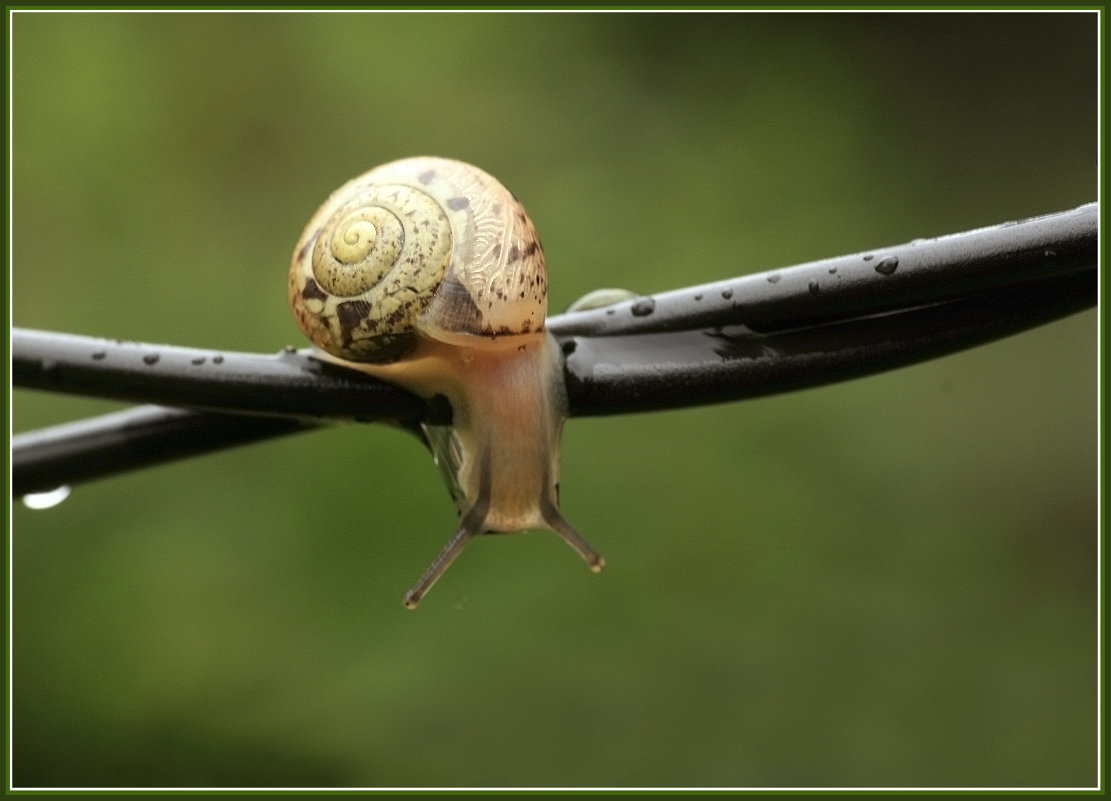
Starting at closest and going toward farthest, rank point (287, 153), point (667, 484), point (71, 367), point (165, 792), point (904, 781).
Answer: point (71, 367)
point (165, 792)
point (904, 781)
point (667, 484)
point (287, 153)

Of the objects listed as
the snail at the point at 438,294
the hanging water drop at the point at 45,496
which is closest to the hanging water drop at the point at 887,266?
the snail at the point at 438,294

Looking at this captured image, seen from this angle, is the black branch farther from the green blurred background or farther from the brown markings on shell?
the green blurred background

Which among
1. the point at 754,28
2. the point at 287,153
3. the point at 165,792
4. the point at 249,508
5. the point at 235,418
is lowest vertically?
the point at 165,792

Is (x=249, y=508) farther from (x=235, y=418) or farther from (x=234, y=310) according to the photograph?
(x=235, y=418)

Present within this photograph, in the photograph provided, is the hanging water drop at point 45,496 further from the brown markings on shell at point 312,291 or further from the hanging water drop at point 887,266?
the hanging water drop at point 887,266

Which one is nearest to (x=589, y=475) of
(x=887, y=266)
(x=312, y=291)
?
(x=312, y=291)

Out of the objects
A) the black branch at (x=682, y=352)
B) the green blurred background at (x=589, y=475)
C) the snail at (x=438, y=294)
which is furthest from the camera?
the green blurred background at (x=589, y=475)

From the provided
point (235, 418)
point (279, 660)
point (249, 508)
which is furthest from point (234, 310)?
point (235, 418)
